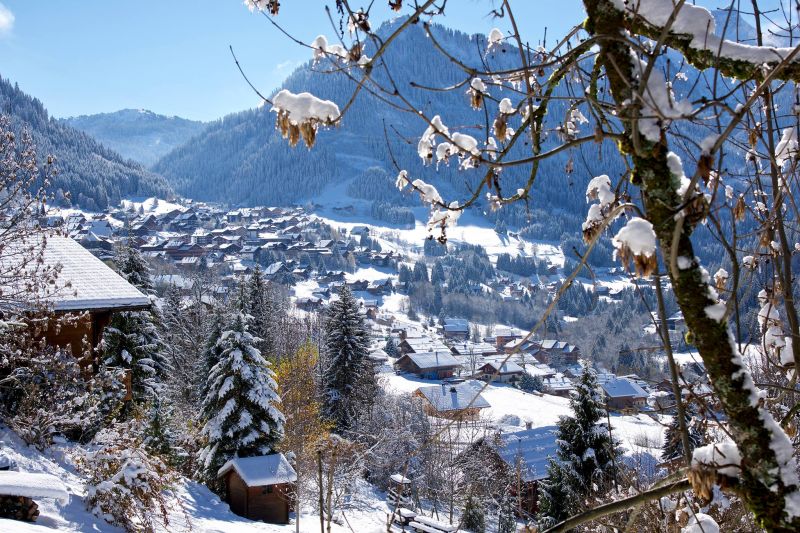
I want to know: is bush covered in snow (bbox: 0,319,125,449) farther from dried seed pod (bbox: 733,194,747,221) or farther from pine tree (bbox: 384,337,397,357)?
pine tree (bbox: 384,337,397,357)

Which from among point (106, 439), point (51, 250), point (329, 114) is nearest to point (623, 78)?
point (329, 114)

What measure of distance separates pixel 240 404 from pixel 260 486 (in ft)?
7.35

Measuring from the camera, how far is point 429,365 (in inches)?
2126

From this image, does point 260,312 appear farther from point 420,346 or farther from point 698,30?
point 420,346

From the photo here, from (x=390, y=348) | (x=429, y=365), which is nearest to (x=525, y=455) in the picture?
(x=429, y=365)

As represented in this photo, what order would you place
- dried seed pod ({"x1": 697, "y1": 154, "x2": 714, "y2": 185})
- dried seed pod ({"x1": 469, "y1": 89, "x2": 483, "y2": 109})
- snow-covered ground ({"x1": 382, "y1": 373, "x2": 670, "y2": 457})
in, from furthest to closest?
snow-covered ground ({"x1": 382, "y1": 373, "x2": 670, "y2": 457}), dried seed pod ({"x1": 469, "y1": 89, "x2": 483, "y2": 109}), dried seed pod ({"x1": 697, "y1": 154, "x2": 714, "y2": 185})

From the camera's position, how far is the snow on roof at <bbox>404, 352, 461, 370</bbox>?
2130 inches

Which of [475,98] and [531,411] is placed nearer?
[475,98]

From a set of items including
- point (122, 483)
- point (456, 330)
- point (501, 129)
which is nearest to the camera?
point (501, 129)

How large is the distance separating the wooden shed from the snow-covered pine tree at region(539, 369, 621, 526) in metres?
6.60

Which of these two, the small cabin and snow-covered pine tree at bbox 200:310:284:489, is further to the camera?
snow-covered pine tree at bbox 200:310:284:489

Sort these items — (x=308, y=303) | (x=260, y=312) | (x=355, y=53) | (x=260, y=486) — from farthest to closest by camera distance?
(x=308, y=303)
(x=260, y=312)
(x=260, y=486)
(x=355, y=53)

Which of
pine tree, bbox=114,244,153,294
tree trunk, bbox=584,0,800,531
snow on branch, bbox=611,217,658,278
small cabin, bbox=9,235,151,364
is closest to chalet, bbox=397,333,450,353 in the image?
pine tree, bbox=114,244,153,294

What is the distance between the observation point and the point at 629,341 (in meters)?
73.6
